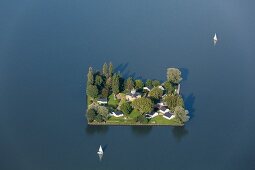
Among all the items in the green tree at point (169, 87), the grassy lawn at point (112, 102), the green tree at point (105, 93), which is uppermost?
the green tree at point (169, 87)

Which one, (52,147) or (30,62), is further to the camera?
(30,62)

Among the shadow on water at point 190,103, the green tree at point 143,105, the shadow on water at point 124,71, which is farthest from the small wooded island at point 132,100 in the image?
the shadow on water at point 124,71

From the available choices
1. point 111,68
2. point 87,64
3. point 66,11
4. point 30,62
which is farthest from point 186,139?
point 66,11

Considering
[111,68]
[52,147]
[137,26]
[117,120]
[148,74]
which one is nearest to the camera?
[52,147]

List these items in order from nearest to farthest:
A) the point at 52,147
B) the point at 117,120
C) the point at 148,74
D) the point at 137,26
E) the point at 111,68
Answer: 1. the point at 52,147
2. the point at 117,120
3. the point at 111,68
4. the point at 148,74
5. the point at 137,26

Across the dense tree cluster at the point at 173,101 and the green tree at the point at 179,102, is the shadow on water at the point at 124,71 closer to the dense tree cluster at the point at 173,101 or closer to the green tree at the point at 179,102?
the dense tree cluster at the point at 173,101

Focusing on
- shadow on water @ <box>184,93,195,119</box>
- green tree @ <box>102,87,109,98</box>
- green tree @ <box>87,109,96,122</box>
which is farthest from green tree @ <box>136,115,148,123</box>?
shadow on water @ <box>184,93,195,119</box>

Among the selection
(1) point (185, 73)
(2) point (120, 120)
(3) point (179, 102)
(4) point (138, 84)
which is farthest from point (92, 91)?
(1) point (185, 73)

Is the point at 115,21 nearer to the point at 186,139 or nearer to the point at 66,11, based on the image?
the point at 66,11

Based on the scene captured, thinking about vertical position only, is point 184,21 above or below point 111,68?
above
